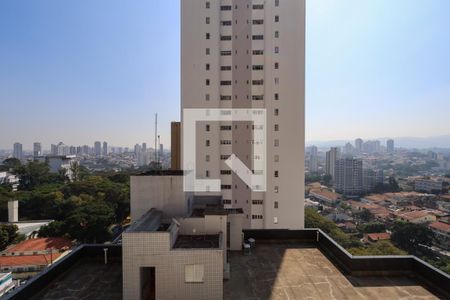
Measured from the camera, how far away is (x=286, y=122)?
24188 mm

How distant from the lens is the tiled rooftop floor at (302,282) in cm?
699

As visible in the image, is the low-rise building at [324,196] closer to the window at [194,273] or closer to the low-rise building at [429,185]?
the low-rise building at [429,185]

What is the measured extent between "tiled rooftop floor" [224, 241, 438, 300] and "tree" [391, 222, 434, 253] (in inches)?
1711

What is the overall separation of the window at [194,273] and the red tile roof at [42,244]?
28.7m

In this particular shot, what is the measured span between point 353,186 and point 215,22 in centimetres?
8567

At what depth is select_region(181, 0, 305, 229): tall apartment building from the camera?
24016mm

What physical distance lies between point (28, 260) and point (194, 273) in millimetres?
27393

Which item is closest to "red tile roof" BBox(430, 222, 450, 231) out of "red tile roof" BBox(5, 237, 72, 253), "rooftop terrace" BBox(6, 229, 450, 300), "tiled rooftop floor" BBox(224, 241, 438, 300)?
"rooftop terrace" BBox(6, 229, 450, 300)

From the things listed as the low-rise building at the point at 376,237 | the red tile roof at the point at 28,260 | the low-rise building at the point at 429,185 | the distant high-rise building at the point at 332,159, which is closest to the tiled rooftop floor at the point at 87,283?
the red tile roof at the point at 28,260

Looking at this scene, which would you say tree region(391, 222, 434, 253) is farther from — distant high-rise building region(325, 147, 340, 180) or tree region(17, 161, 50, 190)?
tree region(17, 161, 50, 190)

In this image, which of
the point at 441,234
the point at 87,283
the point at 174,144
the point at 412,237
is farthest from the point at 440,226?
the point at 87,283

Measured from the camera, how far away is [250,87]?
25.0 metres

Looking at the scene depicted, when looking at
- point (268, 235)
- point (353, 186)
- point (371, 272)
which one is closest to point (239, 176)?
point (268, 235)

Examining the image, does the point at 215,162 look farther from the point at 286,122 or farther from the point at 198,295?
the point at 198,295
